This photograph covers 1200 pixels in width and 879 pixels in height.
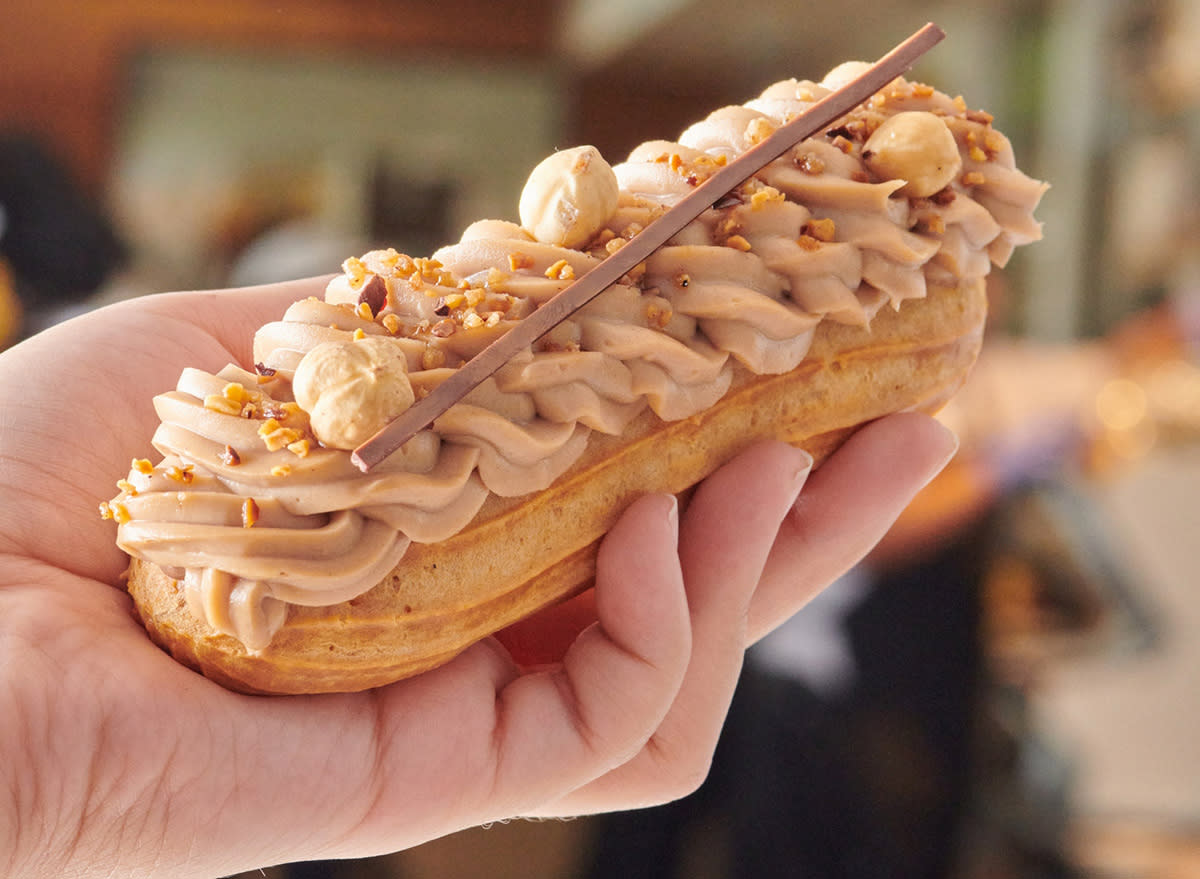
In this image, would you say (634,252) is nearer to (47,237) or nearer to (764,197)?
(764,197)

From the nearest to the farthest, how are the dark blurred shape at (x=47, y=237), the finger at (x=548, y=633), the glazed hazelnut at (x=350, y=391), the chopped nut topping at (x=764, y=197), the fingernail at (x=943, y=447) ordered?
the glazed hazelnut at (x=350, y=391) < the chopped nut topping at (x=764, y=197) < the fingernail at (x=943, y=447) < the finger at (x=548, y=633) < the dark blurred shape at (x=47, y=237)

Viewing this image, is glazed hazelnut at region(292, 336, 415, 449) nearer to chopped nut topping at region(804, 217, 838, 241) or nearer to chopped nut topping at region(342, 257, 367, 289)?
chopped nut topping at region(342, 257, 367, 289)

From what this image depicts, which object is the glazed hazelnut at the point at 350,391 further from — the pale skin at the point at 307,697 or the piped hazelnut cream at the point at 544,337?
the pale skin at the point at 307,697

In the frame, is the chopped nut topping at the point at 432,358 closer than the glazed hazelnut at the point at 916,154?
Yes

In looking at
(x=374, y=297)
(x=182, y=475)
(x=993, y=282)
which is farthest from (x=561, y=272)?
(x=993, y=282)

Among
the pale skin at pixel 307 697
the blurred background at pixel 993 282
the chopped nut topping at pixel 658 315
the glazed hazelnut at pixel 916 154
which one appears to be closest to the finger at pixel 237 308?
the pale skin at pixel 307 697

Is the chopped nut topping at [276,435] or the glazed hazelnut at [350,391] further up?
the glazed hazelnut at [350,391]

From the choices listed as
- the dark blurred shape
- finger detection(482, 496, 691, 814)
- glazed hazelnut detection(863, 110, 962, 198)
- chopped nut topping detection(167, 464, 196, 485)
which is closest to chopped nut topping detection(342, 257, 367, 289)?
chopped nut topping detection(167, 464, 196, 485)

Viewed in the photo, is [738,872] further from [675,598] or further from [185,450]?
[185,450]

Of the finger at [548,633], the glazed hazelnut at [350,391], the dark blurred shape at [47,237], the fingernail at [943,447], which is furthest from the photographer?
the dark blurred shape at [47,237]
